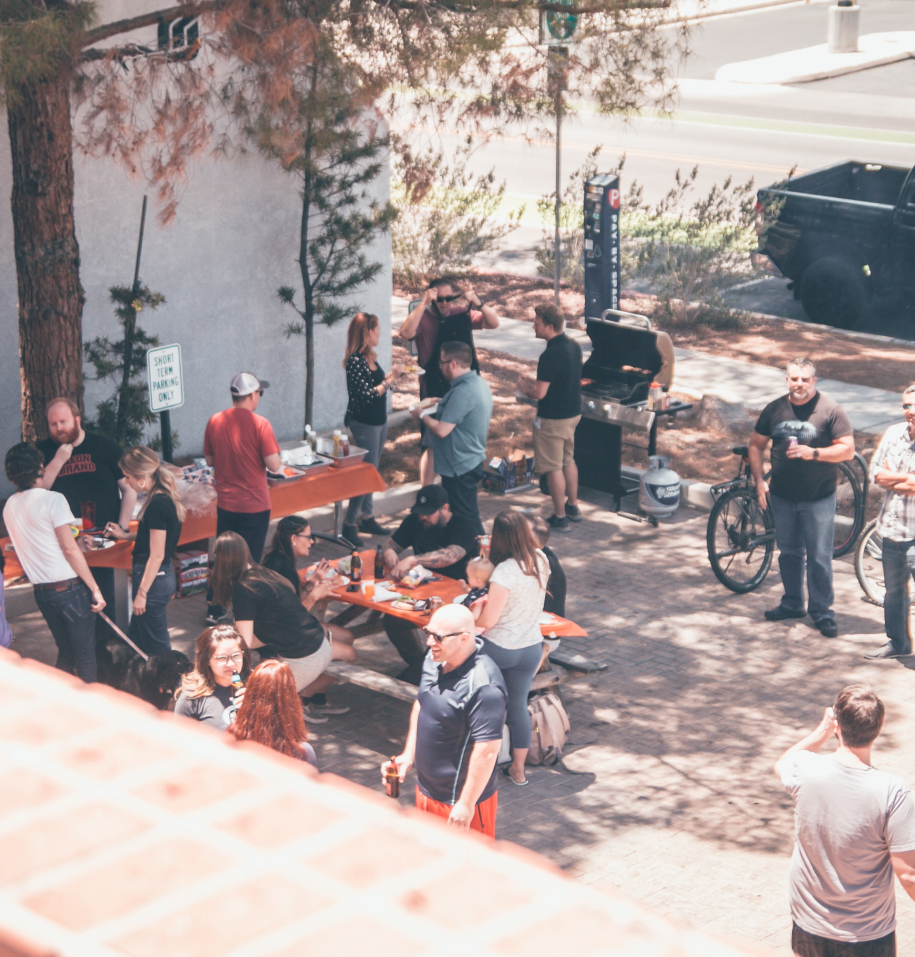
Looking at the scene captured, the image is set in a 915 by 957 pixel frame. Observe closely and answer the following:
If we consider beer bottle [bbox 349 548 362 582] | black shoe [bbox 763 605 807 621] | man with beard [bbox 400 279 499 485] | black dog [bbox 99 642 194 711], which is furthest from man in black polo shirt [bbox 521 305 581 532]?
black dog [bbox 99 642 194 711]

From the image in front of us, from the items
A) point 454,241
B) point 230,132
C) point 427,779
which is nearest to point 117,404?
point 230,132

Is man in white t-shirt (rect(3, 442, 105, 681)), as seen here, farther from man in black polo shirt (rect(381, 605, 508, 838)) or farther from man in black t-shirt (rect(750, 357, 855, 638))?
man in black t-shirt (rect(750, 357, 855, 638))

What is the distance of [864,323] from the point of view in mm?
17438

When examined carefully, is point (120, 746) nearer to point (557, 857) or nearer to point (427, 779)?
point (427, 779)

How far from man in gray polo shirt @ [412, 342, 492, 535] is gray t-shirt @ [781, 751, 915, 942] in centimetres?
527

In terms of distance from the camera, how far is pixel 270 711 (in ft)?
16.6

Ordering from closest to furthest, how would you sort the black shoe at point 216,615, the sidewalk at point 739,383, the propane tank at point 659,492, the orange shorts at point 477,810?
the orange shorts at point 477,810, the black shoe at point 216,615, the propane tank at point 659,492, the sidewalk at point 739,383

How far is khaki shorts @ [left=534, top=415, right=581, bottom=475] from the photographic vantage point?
37.0 ft

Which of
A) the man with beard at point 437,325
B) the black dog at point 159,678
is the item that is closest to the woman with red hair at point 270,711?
the black dog at point 159,678

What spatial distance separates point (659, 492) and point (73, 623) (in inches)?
226

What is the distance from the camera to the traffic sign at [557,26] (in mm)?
9594

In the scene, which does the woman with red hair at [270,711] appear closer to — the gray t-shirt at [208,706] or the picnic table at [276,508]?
the gray t-shirt at [208,706]

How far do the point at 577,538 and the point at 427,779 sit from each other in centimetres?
595

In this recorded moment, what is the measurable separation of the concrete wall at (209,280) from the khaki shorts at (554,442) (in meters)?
3.03
